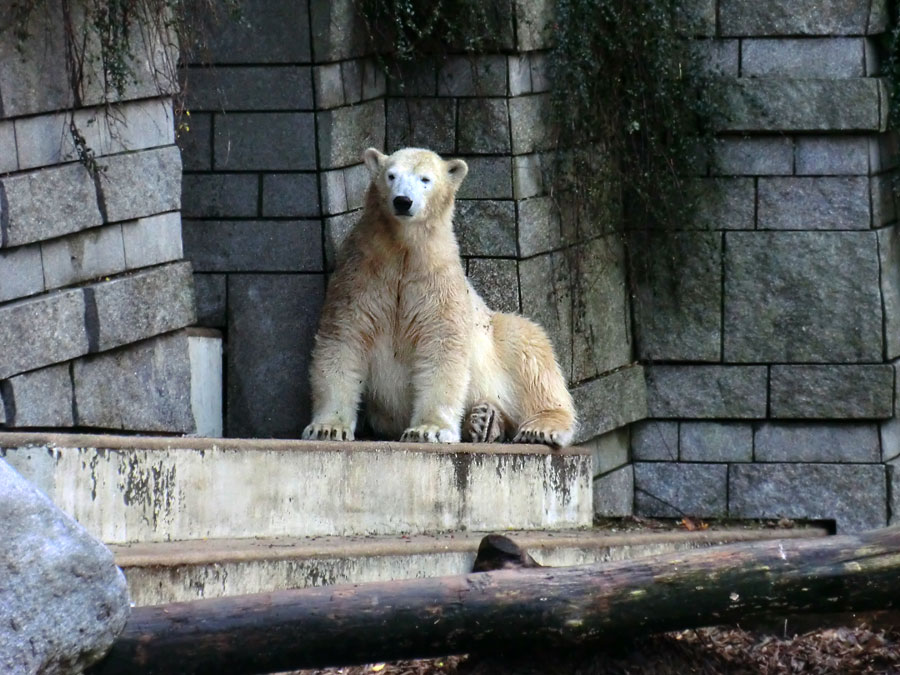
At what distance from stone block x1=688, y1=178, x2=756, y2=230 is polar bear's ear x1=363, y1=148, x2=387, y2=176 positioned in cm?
189

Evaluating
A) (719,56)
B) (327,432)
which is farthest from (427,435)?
(719,56)

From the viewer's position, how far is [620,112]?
7.54 meters

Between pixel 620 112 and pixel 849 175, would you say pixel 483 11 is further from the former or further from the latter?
pixel 849 175

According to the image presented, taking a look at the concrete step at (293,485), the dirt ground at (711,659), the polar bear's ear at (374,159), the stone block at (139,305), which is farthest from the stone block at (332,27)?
the dirt ground at (711,659)

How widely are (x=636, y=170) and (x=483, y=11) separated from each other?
4.16 ft

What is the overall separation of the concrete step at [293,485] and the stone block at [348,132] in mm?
1498

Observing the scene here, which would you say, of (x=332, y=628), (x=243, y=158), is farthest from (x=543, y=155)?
(x=332, y=628)

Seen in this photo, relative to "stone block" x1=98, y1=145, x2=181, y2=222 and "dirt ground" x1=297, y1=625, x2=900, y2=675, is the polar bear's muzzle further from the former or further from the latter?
"dirt ground" x1=297, y1=625, x2=900, y2=675

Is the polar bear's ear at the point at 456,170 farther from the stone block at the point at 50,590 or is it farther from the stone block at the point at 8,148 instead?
the stone block at the point at 50,590

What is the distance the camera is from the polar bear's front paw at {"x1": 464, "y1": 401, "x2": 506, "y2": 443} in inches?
268

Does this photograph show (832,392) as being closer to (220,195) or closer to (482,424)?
(482,424)

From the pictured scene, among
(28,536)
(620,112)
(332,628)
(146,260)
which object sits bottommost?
(332,628)

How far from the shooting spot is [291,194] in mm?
6773

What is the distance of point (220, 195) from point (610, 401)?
7.41 ft
